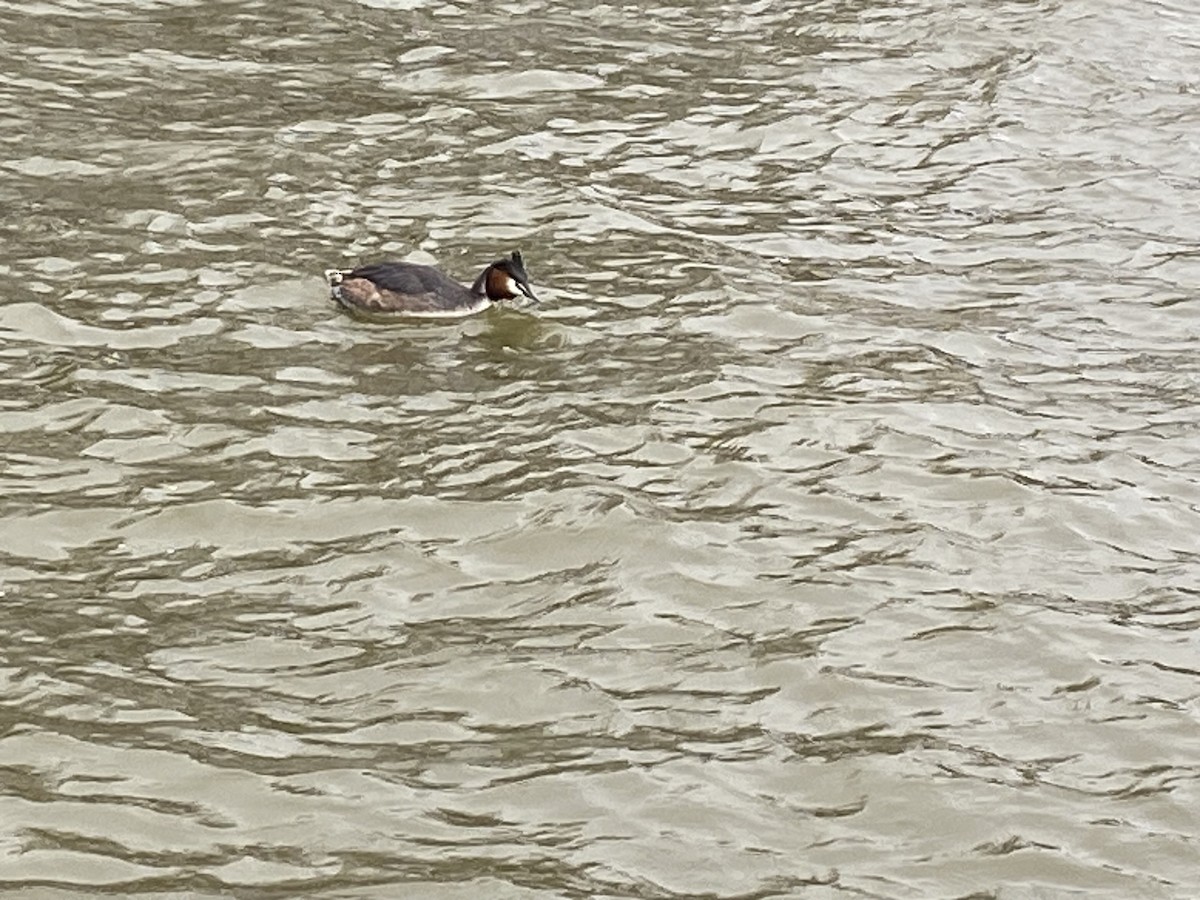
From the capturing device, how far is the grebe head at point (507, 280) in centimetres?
1135

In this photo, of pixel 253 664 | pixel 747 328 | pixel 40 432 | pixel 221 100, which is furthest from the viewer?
pixel 221 100

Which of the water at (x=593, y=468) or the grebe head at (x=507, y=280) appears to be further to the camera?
the grebe head at (x=507, y=280)

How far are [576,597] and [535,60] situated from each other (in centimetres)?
748

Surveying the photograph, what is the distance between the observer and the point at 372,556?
8922 mm

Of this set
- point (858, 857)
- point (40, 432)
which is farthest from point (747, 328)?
point (858, 857)

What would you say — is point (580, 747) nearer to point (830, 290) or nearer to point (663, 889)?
point (663, 889)

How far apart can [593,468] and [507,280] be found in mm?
1843

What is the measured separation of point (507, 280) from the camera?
11.4 metres

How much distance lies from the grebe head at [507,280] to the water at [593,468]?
17 centimetres

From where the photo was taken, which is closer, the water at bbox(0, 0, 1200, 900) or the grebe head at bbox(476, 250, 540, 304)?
the water at bbox(0, 0, 1200, 900)

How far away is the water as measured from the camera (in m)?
7.40

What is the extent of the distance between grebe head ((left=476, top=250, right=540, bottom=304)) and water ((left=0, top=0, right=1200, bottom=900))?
0.17m

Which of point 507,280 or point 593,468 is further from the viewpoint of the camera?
point 507,280

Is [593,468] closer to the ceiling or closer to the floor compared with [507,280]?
closer to the floor
